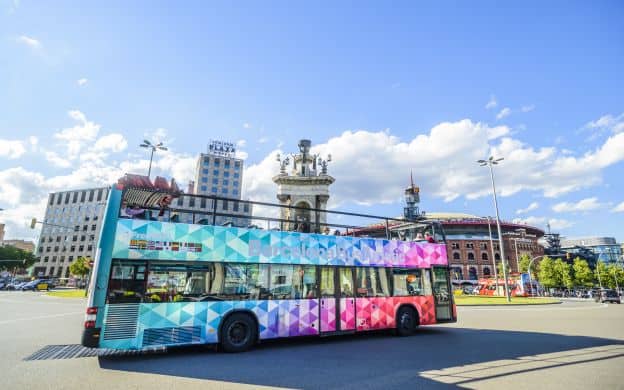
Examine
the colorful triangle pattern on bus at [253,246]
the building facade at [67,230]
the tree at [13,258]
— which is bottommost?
the colorful triangle pattern on bus at [253,246]

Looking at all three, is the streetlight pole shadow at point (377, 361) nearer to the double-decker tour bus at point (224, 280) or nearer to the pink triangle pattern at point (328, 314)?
the pink triangle pattern at point (328, 314)

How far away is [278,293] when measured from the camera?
30.9 feet

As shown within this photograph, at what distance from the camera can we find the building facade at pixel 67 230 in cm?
8600

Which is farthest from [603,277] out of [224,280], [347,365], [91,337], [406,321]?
[91,337]

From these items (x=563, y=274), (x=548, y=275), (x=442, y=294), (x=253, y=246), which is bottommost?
(x=442, y=294)

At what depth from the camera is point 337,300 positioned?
1023 centimetres

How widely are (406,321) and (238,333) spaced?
5.99 metres

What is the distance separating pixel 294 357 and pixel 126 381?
11.9 ft

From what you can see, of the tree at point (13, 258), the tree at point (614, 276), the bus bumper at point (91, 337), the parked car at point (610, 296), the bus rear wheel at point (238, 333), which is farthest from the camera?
the tree at point (13, 258)

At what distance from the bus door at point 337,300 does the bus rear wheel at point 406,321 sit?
79.3 inches

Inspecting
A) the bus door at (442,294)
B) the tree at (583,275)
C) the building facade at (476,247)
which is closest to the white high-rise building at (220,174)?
the building facade at (476,247)

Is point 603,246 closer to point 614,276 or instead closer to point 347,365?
point 614,276

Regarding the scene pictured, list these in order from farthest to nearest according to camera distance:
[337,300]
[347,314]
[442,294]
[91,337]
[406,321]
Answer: [442,294] < [406,321] < [347,314] < [337,300] < [91,337]

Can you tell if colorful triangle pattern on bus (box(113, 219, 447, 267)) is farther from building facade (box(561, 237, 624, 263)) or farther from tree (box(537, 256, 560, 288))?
building facade (box(561, 237, 624, 263))
